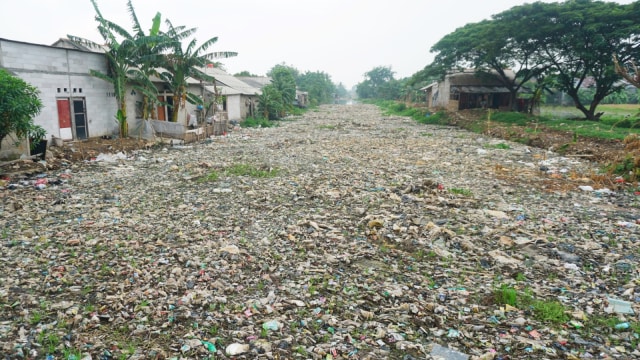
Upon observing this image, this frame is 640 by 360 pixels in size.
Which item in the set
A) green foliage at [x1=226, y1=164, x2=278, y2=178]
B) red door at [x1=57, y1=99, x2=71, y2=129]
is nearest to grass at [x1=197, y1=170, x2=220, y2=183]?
green foliage at [x1=226, y1=164, x2=278, y2=178]

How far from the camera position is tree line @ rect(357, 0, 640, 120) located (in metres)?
18.6

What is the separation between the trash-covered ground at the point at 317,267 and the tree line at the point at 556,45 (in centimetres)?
1351

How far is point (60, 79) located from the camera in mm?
12461

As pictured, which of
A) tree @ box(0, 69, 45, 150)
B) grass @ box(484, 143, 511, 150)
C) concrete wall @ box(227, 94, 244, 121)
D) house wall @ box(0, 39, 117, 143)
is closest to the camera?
tree @ box(0, 69, 45, 150)

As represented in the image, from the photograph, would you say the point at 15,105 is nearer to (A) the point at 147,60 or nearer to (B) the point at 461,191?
(A) the point at 147,60

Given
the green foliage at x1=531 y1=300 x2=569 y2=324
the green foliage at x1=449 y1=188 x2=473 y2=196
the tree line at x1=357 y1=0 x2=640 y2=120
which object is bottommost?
the green foliage at x1=531 y1=300 x2=569 y2=324

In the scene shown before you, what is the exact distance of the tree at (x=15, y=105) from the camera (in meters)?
8.42

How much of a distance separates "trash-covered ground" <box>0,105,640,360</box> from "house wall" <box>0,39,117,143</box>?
4093 millimetres

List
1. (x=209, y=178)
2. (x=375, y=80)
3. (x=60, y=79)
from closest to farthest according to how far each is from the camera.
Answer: (x=209, y=178), (x=60, y=79), (x=375, y=80)

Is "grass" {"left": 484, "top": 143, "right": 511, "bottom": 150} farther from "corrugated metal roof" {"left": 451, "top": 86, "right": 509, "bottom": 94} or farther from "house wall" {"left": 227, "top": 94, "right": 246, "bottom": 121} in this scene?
"corrugated metal roof" {"left": 451, "top": 86, "right": 509, "bottom": 94}

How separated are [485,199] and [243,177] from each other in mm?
5522

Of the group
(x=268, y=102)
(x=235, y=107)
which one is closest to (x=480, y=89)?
(x=268, y=102)

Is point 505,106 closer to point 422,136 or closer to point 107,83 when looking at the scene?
point 422,136

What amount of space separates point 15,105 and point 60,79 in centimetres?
468
